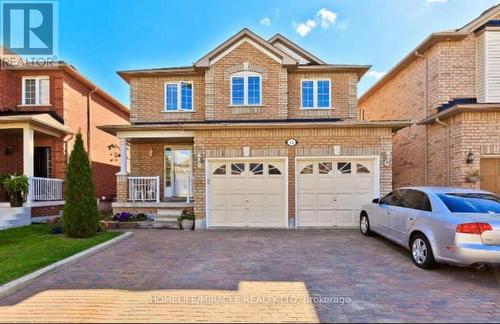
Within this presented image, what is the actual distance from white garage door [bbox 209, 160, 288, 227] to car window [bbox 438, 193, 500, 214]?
5.44 m

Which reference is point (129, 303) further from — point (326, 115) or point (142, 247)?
point (326, 115)

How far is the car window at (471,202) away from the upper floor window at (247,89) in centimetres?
854

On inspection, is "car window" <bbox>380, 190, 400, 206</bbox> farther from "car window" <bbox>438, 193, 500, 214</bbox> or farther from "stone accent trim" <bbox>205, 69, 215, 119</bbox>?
"stone accent trim" <bbox>205, 69, 215, 119</bbox>

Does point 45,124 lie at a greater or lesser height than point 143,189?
greater

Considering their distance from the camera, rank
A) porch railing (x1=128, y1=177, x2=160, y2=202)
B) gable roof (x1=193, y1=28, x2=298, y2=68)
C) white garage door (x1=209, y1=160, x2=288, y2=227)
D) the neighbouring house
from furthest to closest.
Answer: gable roof (x1=193, y1=28, x2=298, y2=68), porch railing (x1=128, y1=177, x2=160, y2=202), white garage door (x1=209, y1=160, x2=288, y2=227), the neighbouring house

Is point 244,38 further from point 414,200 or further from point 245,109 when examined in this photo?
point 414,200

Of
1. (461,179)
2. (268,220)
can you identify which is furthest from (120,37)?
(461,179)

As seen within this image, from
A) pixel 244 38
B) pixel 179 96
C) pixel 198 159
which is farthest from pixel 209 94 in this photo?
pixel 198 159

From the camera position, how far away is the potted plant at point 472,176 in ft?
32.6

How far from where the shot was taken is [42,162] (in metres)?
14.3

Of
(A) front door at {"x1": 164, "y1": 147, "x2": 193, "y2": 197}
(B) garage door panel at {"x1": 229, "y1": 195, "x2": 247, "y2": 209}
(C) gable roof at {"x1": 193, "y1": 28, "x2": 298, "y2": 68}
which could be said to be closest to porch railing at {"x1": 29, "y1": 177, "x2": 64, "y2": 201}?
(A) front door at {"x1": 164, "y1": 147, "x2": 193, "y2": 197}

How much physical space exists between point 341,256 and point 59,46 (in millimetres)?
15613

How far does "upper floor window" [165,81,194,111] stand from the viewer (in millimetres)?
13904

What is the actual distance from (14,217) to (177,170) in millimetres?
6324
